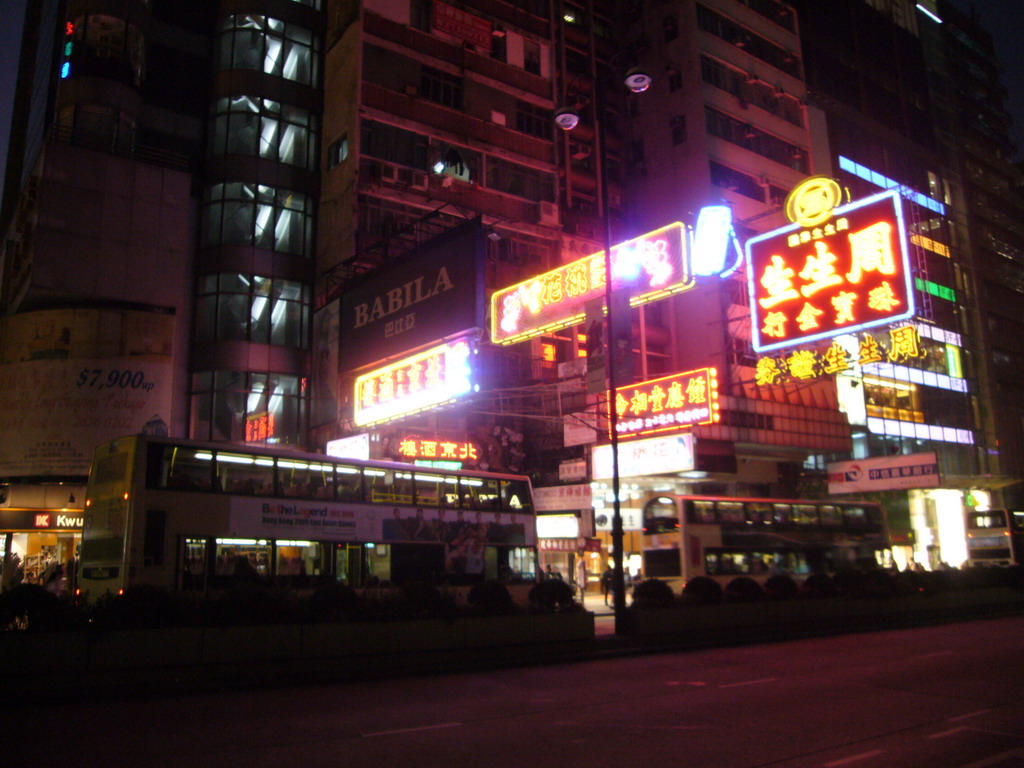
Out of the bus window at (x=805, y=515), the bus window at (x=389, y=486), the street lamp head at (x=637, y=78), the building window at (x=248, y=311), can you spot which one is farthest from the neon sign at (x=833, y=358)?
the building window at (x=248, y=311)

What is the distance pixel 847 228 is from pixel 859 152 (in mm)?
46142

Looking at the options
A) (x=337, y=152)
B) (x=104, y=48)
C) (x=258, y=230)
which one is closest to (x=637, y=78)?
(x=337, y=152)

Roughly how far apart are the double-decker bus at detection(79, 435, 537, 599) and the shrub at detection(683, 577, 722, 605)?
16.5 feet

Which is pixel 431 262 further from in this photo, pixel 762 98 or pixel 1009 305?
pixel 1009 305

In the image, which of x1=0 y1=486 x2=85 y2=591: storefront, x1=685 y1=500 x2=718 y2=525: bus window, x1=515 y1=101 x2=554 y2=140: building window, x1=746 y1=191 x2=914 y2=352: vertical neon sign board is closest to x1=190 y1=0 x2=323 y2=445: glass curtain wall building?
x1=0 y1=486 x2=85 y2=591: storefront

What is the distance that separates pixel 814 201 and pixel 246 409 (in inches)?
912

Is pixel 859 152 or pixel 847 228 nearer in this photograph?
pixel 847 228

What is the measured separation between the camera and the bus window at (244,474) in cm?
1761

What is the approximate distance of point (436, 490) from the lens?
21.9 metres

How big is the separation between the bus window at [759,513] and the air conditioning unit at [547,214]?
16.7 meters

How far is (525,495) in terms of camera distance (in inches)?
966

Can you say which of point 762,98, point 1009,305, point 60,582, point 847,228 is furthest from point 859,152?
point 60,582

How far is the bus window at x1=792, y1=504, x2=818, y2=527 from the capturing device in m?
31.1

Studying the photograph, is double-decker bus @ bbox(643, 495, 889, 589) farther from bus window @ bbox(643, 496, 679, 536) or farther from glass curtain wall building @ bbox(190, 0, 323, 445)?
glass curtain wall building @ bbox(190, 0, 323, 445)
